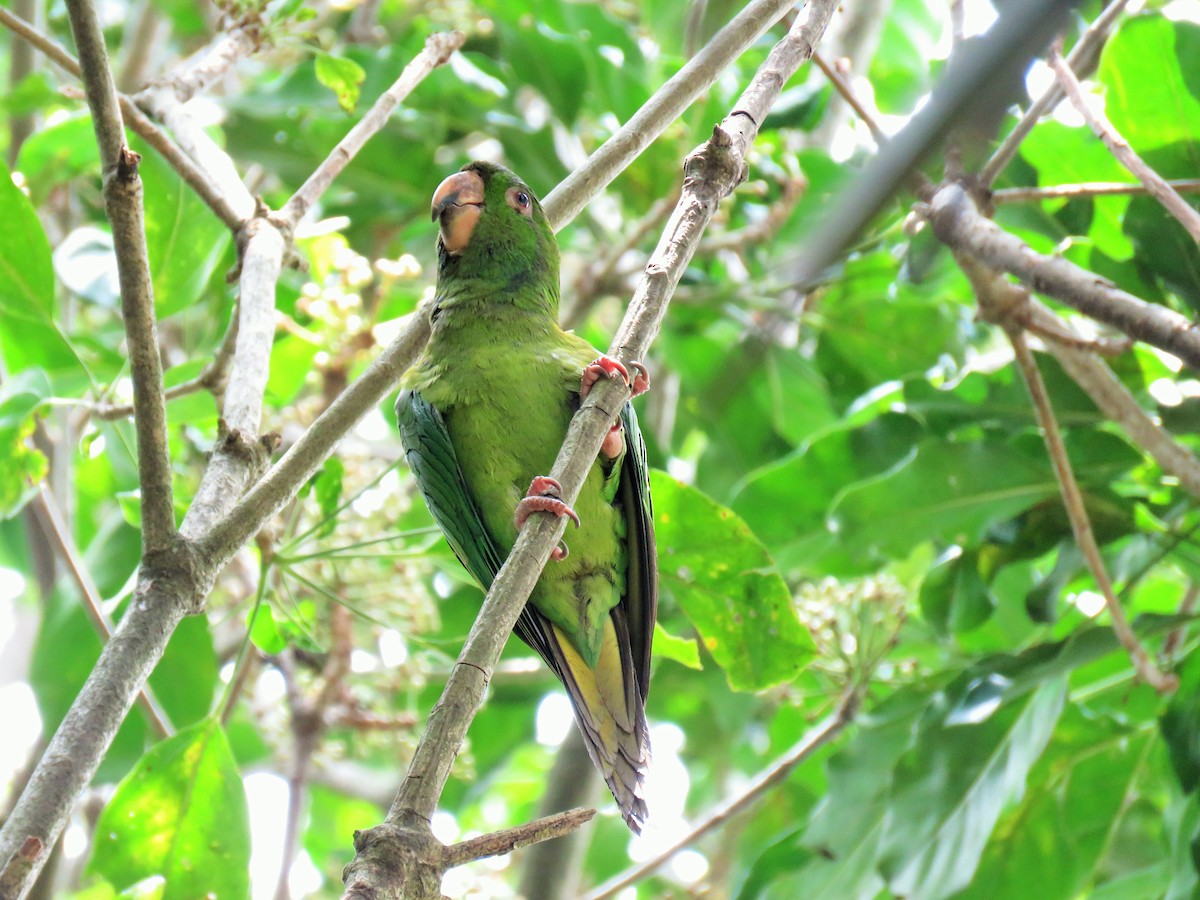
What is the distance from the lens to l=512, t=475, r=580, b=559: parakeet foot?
1800 millimetres

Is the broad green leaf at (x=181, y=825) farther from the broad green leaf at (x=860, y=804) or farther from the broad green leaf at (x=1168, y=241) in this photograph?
the broad green leaf at (x=1168, y=241)

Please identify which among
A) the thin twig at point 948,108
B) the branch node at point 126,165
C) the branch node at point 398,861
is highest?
the branch node at point 126,165

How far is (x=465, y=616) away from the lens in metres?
4.05

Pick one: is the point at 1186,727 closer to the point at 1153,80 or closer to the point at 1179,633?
the point at 1179,633

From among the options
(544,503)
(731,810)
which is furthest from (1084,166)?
(544,503)

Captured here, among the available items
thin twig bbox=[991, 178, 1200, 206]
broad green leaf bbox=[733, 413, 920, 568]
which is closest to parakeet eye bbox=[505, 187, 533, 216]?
broad green leaf bbox=[733, 413, 920, 568]

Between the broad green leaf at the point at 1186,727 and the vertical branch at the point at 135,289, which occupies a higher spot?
the vertical branch at the point at 135,289

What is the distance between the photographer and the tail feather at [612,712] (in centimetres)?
261

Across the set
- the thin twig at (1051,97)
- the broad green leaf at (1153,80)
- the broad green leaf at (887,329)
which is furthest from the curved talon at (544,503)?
the broad green leaf at (887,329)

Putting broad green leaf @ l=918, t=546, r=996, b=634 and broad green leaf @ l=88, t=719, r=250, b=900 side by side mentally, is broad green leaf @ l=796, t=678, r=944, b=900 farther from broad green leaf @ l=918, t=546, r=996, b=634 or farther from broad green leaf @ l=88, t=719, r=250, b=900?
A: broad green leaf @ l=88, t=719, r=250, b=900

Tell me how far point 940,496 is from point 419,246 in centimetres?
266

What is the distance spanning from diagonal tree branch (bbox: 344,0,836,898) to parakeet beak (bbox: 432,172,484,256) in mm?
1073

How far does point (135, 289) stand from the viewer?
1.72 metres

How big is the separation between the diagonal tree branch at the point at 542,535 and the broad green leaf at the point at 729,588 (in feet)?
2.69
